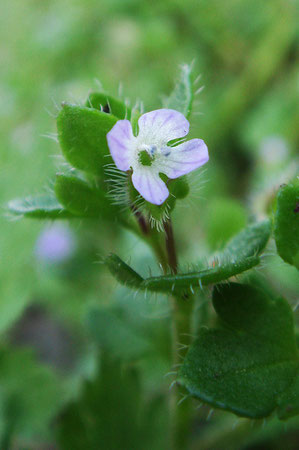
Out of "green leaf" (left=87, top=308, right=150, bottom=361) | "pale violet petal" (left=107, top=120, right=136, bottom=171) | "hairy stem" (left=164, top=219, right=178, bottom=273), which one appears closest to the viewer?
"pale violet petal" (left=107, top=120, right=136, bottom=171)

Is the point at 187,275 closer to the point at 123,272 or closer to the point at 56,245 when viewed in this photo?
the point at 123,272

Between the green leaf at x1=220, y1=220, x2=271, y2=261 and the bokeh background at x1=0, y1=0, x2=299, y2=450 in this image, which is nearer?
the green leaf at x1=220, y1=220, x2=271, y2=261

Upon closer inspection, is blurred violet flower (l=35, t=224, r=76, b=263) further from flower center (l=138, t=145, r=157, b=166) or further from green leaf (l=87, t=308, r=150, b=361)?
flower center (l=138, t=145, r=157, b=166)

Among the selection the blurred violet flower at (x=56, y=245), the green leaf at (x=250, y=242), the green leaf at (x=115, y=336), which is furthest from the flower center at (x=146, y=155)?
the blurred violet flower at (x=56, y=245)

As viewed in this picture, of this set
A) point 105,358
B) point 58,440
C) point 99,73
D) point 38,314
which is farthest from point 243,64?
point 58,440

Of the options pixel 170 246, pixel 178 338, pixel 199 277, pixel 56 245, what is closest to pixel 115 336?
pixel 178 338

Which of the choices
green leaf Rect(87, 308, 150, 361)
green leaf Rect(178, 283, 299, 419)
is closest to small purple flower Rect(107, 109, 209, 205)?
green leaf Rect(178, 283, 299, 419)
